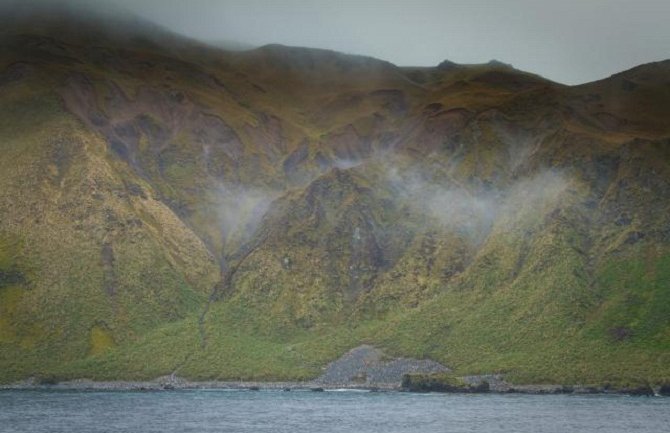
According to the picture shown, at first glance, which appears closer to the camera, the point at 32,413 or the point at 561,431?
the point at 561,431

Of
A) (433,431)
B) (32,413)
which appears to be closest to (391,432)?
(433,431)

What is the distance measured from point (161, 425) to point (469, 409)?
60.5 m

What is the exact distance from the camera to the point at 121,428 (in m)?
150

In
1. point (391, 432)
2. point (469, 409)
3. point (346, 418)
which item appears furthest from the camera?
point (469, 409)

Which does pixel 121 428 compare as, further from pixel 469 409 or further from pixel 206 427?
pixel 469 409

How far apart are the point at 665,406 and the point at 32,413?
387ft

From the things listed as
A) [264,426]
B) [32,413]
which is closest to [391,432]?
[264,426]

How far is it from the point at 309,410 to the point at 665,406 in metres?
68.5

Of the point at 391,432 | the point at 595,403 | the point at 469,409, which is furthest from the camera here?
the point at 595,403

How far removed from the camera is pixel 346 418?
169 m

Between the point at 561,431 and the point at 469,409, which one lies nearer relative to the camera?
the point at 561,431

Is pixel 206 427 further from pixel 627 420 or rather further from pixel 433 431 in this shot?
pixel 627 420

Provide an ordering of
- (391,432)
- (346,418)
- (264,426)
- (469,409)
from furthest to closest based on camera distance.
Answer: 1. (469,409)
2. (346,418)
3. (264,426)
4. (391,432)

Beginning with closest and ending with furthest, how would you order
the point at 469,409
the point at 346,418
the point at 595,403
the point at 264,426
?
the point at 264,426 → the point at 346,418 → the point at 469,409 → the point at 595,403
